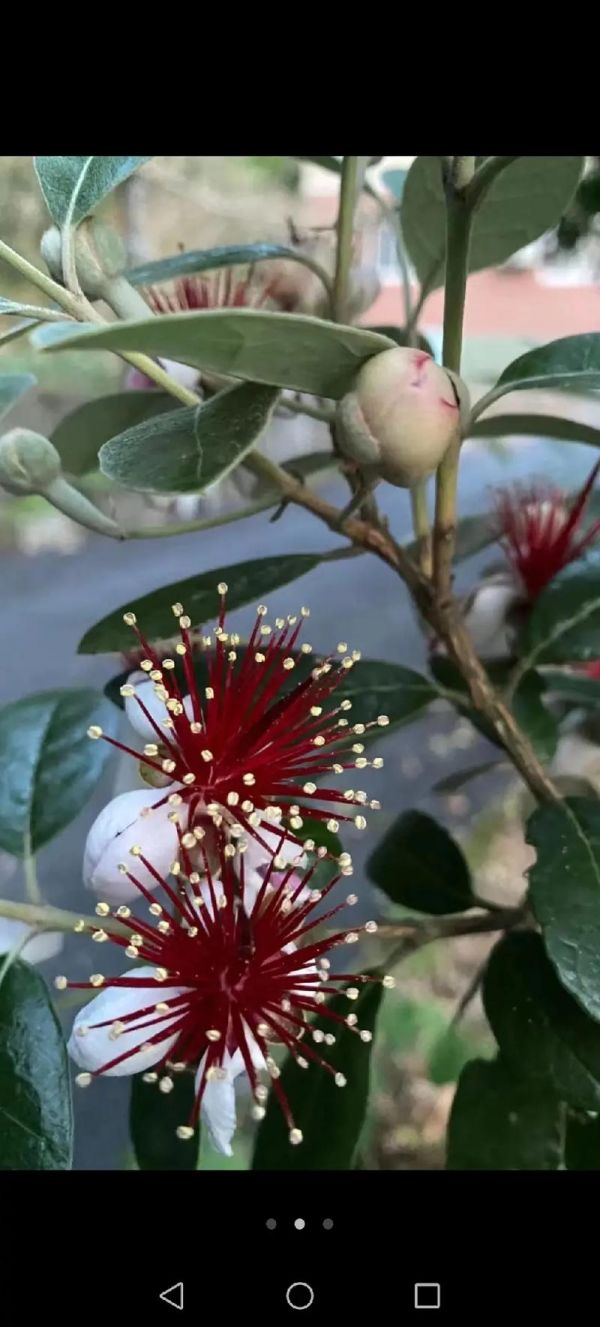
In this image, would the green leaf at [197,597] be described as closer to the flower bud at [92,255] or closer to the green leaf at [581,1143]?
the flower bud at [92,255]

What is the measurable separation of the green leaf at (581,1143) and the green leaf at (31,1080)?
0.27 metres

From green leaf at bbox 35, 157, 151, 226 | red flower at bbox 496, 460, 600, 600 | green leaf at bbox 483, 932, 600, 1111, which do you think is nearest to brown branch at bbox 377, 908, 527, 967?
green leaf at bbox 483, 932, 600, 1111

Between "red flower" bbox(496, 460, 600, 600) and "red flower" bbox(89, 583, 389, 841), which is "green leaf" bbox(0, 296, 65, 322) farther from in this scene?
"red flower" bbox(496, 460, 600, 600)

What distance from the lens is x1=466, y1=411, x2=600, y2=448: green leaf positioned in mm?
528

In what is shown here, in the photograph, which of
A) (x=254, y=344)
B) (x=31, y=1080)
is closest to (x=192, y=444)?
(x=254, y=344)

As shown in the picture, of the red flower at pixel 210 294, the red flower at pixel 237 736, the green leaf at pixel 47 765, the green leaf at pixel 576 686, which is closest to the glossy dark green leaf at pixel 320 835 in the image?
the red flower at pixel 237 736

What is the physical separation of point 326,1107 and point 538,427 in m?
0.37

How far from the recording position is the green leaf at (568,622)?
55 centimetres

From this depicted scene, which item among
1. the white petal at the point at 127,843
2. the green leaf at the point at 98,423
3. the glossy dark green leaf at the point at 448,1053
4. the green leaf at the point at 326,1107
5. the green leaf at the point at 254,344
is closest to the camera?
the green leaf at the point at 254,344
